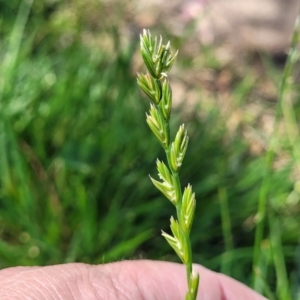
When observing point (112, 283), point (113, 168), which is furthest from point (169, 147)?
point (113, 168)

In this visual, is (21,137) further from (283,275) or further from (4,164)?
(283,275)

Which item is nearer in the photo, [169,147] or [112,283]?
[169,147]

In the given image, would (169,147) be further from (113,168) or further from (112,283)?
(113,168)

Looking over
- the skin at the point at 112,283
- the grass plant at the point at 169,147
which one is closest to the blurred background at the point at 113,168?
the skin at the point at 112,283

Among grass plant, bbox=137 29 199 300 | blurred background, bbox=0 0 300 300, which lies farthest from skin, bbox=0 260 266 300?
grass plant, bbox=137 29 199 300

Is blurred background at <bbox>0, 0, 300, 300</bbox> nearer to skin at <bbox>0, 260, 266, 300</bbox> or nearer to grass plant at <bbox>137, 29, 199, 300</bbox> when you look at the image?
skin at <bbox>0, 260, 266, 300</bbox>

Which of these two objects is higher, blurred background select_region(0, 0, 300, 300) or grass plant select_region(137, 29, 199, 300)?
grass plant select_region(137, 29, 199, 300)
